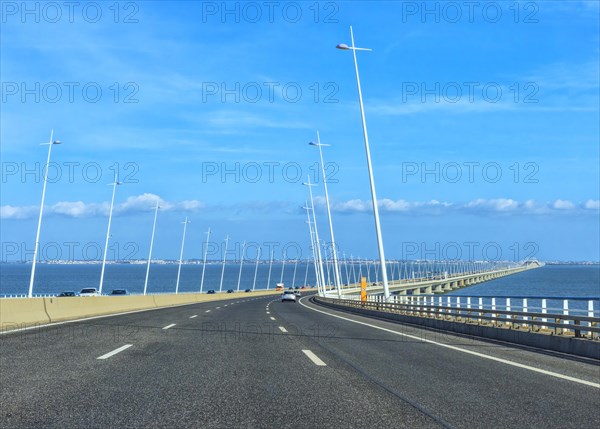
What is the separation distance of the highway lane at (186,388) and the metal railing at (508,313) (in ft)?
19.1

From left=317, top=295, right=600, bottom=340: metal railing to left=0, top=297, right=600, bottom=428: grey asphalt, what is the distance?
1.03m

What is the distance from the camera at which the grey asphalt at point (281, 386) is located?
7059 millimetres

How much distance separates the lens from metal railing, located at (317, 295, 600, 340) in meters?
15.5

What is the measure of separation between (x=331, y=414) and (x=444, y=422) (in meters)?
1.20

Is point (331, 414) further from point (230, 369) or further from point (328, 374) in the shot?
point (230, 369)

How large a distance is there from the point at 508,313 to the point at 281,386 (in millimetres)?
11511

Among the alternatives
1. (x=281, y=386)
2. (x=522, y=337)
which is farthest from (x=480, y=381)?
(x=522, y=337)

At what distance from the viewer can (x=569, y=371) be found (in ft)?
37.9

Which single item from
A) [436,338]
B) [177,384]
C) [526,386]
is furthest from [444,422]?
[436,338]

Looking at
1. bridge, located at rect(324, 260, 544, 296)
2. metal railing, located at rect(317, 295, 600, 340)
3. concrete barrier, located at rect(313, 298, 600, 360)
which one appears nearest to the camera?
concrete barrier, located at rect(313, 298, 600, 360)

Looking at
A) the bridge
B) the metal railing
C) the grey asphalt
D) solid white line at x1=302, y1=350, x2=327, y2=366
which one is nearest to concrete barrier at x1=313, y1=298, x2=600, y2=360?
the metal railing

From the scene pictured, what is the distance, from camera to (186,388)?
8.91 m

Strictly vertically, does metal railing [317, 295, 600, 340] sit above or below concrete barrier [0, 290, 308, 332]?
above

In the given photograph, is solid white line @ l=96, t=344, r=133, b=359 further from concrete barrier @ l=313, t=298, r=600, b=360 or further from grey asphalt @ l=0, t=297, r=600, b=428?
concrete barrier @ l=313, t=298, r=600, b=360
